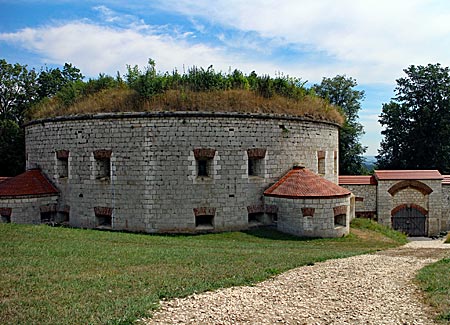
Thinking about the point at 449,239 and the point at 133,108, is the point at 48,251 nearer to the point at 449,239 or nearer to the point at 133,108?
the point at 133,108

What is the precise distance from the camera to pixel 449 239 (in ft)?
63.8

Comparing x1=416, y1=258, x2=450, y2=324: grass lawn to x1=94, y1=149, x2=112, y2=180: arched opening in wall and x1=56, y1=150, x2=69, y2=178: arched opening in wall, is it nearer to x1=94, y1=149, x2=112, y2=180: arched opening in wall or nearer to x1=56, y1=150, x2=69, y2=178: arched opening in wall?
x1=94, y1=149, x2=112, y2=180: arched opening in wall

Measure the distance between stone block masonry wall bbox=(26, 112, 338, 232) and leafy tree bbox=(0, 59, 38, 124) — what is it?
1809 cm

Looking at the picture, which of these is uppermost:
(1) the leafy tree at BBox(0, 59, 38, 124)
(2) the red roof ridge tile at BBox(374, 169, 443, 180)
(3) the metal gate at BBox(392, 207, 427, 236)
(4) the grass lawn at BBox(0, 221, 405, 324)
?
(1) the leafy tree at BBox(0, 59, 38, 124)

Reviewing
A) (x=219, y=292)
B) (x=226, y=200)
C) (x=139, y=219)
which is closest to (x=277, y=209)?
(x=226, y=200)

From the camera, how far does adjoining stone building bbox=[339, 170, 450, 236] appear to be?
24281mm

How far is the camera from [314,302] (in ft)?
24.1

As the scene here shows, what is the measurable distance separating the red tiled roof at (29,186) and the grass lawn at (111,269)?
8.92 feet

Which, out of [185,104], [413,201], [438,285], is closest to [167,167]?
[185,104]

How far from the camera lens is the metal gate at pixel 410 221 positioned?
24.5m

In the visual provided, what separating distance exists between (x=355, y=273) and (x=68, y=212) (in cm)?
1295

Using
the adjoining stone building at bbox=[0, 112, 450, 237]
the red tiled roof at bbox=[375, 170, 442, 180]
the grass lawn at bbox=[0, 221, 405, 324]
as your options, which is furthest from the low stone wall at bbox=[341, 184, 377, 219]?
the grass lawn at bbox=[0, 221, 405, 324]

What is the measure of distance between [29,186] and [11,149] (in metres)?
13.6

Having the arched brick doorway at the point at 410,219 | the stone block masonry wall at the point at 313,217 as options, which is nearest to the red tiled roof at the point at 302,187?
the stone block masonry wall at the point at 313,217
